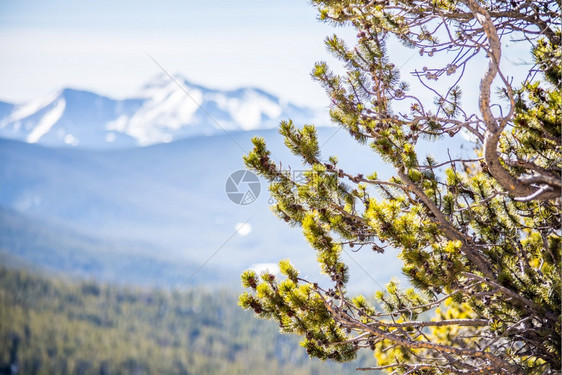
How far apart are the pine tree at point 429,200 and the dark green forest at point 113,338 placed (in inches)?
5564

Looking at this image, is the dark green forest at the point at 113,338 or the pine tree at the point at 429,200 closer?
the pine tree at the point at 429,200

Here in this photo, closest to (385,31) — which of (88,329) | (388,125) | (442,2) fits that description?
(442,2)

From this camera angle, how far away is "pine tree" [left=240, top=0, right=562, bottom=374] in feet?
13.7

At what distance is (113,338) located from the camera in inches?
6270

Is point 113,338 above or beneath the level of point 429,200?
above

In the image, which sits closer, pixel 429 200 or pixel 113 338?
pixel 429 200

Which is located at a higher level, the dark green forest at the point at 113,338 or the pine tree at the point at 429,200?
the dark green forest at the point at 113,338

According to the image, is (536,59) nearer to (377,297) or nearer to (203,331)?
(377,297)

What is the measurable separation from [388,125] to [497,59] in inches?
51.3

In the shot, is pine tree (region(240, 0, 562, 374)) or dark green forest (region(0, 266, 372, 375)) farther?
dark green forest (region(0, 266, 372, 375))

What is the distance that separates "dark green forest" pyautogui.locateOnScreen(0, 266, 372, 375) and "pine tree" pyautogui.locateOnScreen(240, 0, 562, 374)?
14132 centimetres

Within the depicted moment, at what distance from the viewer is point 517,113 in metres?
4.27

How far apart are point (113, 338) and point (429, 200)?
171m

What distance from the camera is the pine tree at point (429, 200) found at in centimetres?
Answer: 418
